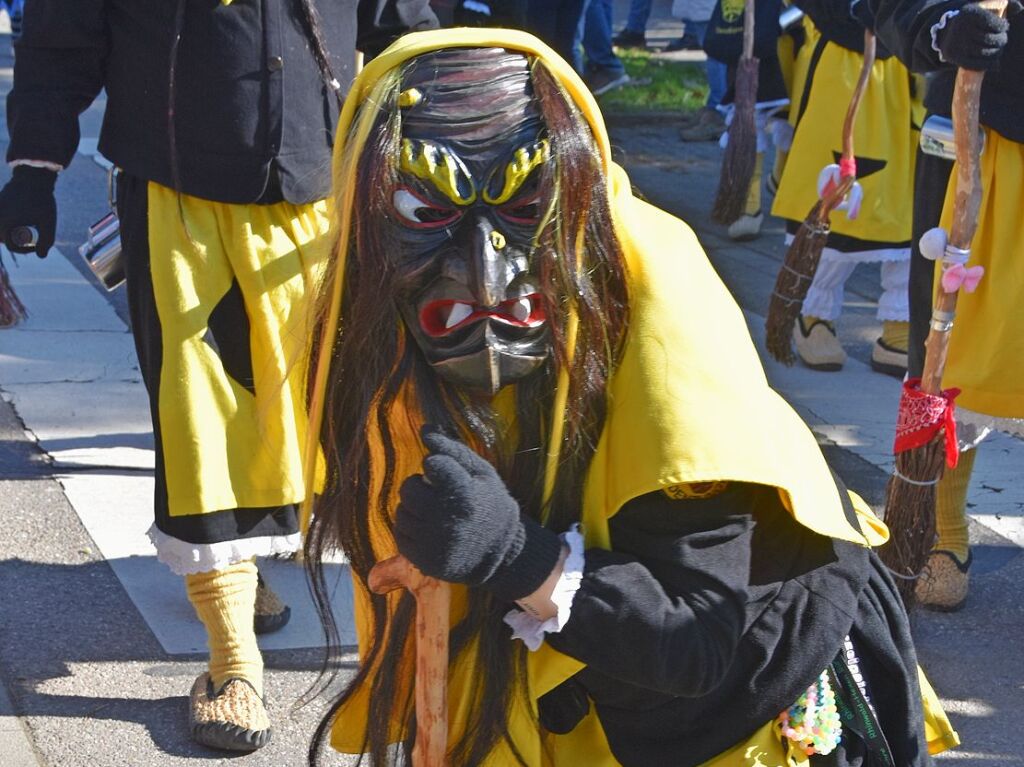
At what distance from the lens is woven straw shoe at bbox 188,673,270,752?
9.87 feet

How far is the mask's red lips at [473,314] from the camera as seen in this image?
5.60ft

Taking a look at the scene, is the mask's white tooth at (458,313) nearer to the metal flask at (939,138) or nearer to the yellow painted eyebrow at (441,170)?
the yellow painted eyebrow at (441,170)

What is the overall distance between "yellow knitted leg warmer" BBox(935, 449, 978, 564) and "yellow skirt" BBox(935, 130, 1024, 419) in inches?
12.9

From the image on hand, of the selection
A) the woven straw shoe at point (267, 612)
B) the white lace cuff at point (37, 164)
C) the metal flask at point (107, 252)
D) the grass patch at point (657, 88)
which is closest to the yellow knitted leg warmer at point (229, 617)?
the woven straw shoe at point (267, 612)

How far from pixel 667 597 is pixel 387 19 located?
1863 mm

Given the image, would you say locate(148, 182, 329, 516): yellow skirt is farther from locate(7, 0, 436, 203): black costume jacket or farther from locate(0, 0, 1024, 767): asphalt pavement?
locate(0, 0, 1024, 767): asphalt pavement

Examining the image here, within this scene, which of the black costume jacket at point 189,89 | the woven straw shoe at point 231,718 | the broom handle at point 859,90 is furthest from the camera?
the broom handle at point 859,90

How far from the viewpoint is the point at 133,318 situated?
3.05 m

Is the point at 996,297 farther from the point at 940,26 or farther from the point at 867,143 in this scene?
the point at 867,143

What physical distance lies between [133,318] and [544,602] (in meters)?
1.64

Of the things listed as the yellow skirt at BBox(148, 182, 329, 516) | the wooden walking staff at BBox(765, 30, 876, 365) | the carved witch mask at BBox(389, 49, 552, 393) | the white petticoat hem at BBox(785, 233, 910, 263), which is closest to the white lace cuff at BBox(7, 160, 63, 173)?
the yellow skirt at BBox(148, 182, 329, 516)

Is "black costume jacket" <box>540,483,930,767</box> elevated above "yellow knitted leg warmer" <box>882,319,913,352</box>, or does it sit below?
above

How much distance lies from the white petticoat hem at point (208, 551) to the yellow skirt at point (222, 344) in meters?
0.08

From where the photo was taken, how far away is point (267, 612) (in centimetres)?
353
